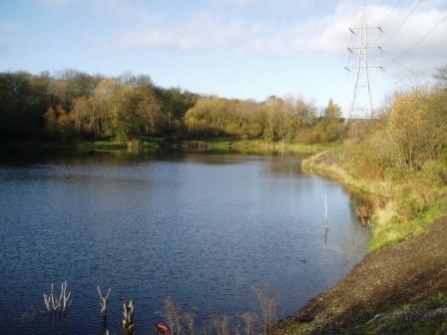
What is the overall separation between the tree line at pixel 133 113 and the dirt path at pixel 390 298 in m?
84.5

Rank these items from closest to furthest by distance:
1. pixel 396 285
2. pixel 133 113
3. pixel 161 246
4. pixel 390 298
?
pixel 390 298 < pixel 396 285 < pixel 161 246 < pixel 133 113

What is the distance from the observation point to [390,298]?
1677 cm

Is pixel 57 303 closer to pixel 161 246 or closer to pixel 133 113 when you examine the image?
pixel 161 246

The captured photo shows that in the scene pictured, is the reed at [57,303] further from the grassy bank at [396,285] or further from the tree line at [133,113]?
the tree line at [133,113]

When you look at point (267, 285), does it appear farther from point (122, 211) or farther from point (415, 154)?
point (415, 154)

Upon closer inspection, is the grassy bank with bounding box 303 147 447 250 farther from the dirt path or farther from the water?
the dirt path

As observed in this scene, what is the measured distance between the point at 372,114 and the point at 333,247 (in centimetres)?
3489

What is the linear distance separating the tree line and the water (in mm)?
47596

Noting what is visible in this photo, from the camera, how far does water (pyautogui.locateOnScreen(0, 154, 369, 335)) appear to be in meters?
19.9

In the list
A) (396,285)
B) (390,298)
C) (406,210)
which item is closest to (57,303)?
(390,298)

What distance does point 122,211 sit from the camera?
38125 millimetres

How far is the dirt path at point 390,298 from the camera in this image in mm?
12391

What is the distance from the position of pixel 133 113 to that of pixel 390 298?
10108 cm

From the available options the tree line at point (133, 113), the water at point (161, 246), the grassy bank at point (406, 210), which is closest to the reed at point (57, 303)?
the water at point (161, 246)
